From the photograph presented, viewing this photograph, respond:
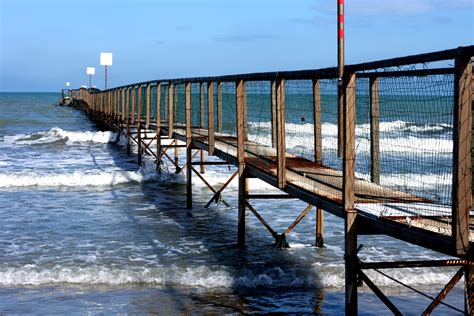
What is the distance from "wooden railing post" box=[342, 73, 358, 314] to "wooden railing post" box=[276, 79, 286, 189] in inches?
69.7

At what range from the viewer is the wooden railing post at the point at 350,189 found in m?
5.63

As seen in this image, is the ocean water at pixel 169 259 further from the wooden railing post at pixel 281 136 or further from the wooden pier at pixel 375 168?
the wooden railing post at pixel 281 136

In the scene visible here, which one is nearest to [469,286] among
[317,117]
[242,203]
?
[317,117]

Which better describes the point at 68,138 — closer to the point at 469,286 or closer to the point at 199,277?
the point at 199,277

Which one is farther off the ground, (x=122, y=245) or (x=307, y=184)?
(x=307, y=184)

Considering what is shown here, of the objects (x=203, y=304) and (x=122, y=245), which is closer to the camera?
(x=203, y=304)

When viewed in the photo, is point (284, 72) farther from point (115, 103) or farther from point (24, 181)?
point (115, 103)


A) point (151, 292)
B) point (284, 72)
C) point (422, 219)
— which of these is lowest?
point (151, 292)

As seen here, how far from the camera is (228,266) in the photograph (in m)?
9.19

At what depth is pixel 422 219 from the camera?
5.26 m

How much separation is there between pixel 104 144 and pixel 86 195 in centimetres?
1424

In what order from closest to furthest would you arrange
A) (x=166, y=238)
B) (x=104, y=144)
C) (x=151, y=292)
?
1. (x=151, y=292)
2. (x=166, y=238)
3. (x=104, y=144)

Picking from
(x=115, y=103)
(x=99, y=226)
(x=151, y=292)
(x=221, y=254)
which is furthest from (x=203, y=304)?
(x=115, y=103)

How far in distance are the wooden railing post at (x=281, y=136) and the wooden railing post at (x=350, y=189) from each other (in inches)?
69.7
